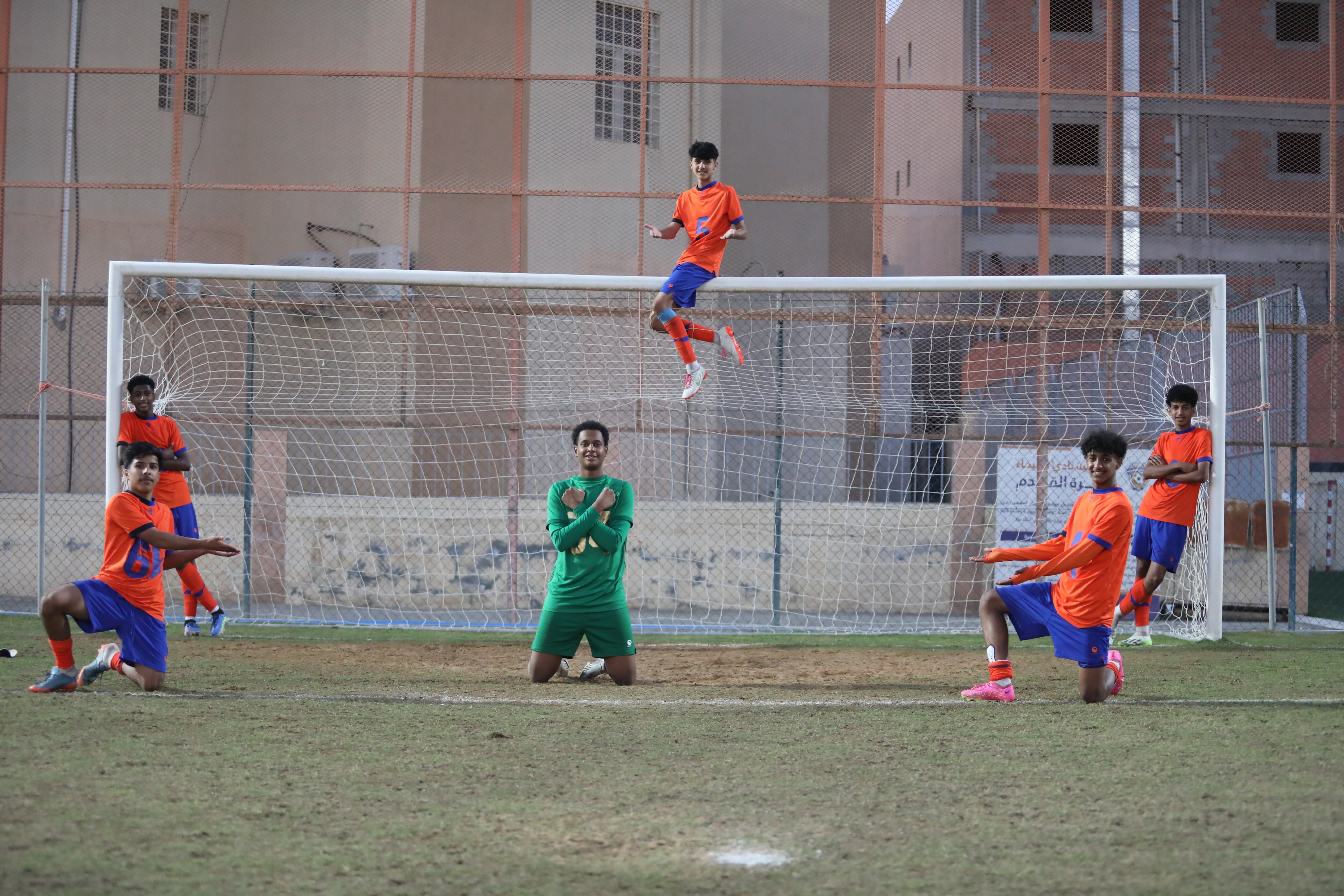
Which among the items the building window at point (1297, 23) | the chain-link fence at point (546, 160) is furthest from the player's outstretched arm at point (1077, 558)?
the building window at point (1297, 23)

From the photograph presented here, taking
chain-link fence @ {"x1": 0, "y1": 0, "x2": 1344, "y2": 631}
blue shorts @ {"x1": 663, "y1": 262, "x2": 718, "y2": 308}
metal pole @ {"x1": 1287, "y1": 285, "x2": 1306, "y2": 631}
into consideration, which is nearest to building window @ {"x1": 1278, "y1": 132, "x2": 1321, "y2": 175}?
chain-link fence @ {"x1": 0, "y1": 0, "x2": 1344, "y2": 631}

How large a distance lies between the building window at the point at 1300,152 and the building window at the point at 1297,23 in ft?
0.69

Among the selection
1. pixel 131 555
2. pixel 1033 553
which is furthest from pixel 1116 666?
pixel 131 555

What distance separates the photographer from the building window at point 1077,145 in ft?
76.5

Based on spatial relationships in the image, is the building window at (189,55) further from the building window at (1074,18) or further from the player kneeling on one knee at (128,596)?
the building window at (1074,18)

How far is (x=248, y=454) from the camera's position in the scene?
11719mm

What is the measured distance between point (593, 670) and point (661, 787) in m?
2.85

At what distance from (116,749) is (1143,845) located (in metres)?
3.44

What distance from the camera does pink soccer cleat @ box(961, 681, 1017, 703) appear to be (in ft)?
19.5

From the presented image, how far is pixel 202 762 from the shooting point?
4.20m

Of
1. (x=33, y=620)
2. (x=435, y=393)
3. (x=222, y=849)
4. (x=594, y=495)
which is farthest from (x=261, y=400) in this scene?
(x=222, y=849)

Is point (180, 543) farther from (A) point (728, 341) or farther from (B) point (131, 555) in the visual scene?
(A) point (728, 341)

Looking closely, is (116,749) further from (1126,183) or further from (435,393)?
(1126,183)

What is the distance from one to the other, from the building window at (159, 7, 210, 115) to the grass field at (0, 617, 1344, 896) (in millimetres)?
13335
